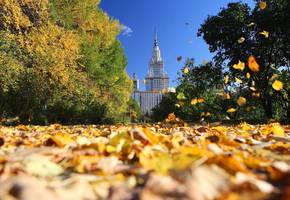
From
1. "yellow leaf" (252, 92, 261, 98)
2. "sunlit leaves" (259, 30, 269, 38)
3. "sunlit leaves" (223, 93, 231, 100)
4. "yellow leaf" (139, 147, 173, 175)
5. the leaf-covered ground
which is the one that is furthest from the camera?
"sunlit leaves" (223, 93, 231, 100)

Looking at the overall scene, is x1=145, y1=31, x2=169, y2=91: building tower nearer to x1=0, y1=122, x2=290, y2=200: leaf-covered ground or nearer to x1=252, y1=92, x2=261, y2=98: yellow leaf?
x1=252, y1=92, x2=261, y2=98: yellow leaf

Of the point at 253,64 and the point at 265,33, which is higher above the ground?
the point at 265,33

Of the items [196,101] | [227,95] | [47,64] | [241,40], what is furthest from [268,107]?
[47,64]

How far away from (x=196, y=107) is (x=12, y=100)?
2496 centimetres

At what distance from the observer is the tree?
26.6 meters

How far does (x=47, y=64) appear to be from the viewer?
69.1 feet

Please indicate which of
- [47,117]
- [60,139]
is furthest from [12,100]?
[60,139]

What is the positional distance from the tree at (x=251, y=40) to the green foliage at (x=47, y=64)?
7412 mm

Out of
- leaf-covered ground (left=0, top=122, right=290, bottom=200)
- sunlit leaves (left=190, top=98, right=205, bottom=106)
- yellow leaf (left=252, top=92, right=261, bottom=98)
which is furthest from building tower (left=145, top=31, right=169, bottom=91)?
leaf-covered ground (left=0, top=122, right=290, bottom=200)

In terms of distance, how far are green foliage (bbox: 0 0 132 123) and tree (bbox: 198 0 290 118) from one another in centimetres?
741

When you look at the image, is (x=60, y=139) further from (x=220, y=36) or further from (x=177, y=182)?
(x=220, y=36)

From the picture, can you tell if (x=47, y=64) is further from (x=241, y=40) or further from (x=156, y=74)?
(x=156, y=74)

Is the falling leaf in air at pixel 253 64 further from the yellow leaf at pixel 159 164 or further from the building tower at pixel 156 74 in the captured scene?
the building tower at pixel 156 74

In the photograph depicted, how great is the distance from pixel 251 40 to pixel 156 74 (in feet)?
520
